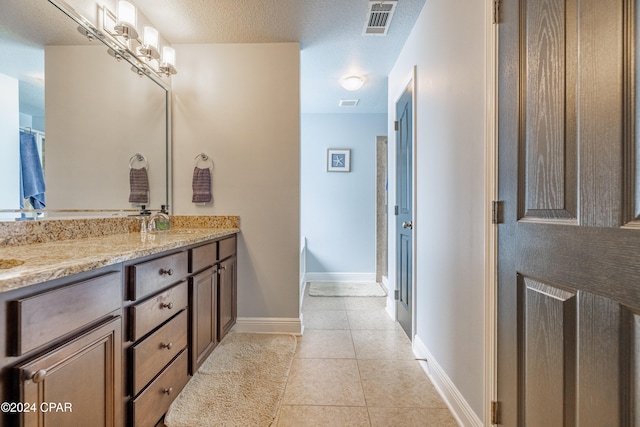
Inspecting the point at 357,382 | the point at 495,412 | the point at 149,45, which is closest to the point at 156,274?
the point at 357,382

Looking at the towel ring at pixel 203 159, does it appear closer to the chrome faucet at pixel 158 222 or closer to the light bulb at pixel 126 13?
the chrome faucet at pixel 158 222

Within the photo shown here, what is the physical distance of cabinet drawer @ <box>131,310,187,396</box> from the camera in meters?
1.07

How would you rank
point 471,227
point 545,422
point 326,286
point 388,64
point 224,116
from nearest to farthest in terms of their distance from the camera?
point 545,422 < point 471,227 < point 224,116 < point 388,64 < point 326,286

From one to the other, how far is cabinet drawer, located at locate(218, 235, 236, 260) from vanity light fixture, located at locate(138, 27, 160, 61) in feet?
4.54

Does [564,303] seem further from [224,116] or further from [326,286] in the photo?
[326,286]

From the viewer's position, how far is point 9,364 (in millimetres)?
646

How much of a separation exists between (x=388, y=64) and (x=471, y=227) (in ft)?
6.63

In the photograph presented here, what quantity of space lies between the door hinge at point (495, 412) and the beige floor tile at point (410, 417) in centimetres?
32

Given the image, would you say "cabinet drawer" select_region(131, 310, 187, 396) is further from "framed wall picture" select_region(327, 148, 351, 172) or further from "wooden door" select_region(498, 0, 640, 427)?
"framed wall picture" select_region(327, 148, 351, 172)

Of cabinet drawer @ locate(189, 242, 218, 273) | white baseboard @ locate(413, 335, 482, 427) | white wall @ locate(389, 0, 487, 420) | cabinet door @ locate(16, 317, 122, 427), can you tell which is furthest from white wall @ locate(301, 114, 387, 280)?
cabinet door @ locate(16, 317, 122, 427)

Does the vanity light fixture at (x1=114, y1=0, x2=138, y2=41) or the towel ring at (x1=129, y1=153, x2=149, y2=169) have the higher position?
the vanity light fixture at (x1=114, y1=0, x2=138, y2=41)

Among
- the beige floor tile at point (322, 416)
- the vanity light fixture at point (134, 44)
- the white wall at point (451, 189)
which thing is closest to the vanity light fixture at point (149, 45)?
the vanity light fixture at point (134, 44)

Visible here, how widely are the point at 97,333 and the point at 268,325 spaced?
5.24 feet

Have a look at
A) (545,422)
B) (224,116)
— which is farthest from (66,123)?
(545,422)
